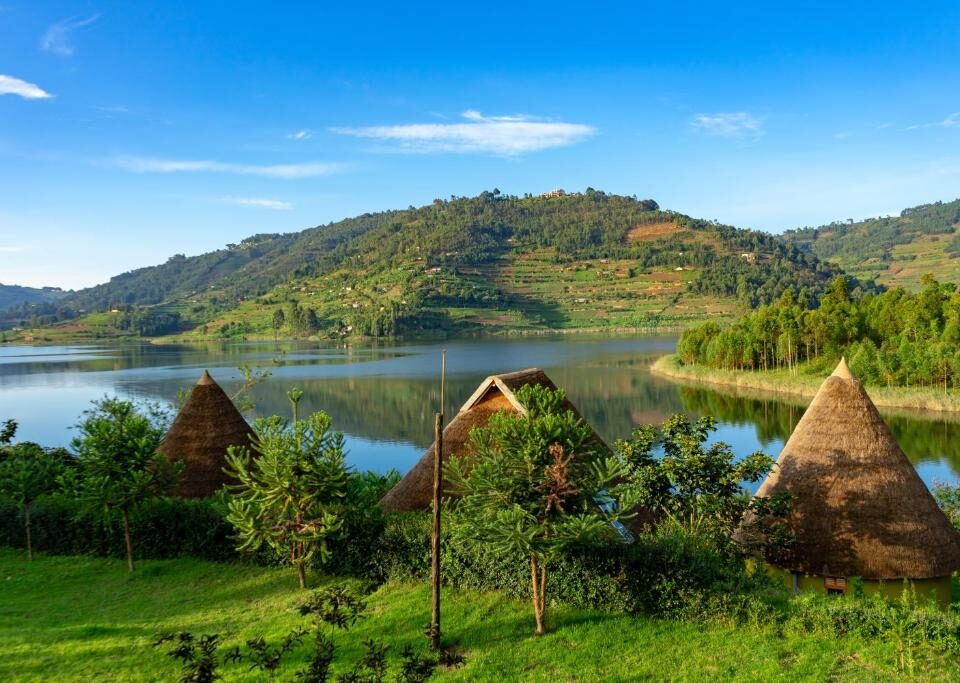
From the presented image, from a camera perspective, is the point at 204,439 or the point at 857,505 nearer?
the point at 857,505

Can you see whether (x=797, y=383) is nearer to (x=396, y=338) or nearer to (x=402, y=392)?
(x=402, y=392)

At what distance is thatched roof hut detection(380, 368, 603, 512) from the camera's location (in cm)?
1396

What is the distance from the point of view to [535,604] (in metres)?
10.1

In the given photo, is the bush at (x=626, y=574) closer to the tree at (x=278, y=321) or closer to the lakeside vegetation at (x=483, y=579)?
the lakeside vegetation at (x=483, y=579)

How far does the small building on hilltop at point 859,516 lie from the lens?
39.5ft

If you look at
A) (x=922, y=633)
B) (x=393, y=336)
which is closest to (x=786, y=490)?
(x=922, y=633)

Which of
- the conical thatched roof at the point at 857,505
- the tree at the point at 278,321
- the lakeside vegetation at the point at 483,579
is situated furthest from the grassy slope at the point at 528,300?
the lakeside vegetation at the point at 483,579

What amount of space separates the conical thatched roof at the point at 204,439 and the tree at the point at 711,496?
995 cm

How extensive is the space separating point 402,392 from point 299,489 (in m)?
41.0

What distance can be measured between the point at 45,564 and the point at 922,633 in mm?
16338

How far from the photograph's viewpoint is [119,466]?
44.5 feet

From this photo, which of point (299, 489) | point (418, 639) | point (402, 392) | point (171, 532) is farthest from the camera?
point (402, 392)

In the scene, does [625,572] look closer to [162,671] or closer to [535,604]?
[535,604]

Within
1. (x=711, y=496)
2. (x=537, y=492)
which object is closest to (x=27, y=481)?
(x=537, y=492)
